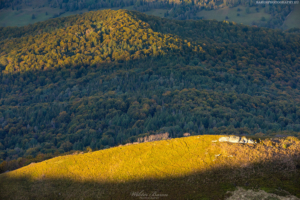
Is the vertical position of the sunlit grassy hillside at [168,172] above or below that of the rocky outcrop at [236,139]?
below

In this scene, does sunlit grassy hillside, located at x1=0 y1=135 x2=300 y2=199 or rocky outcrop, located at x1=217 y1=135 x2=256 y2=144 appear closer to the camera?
Result: sunlit grassy hillside, located at x1=0 y1=135 x2=300 y2=199

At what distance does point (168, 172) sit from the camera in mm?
37906

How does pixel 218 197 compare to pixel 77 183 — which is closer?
pixel 218 197

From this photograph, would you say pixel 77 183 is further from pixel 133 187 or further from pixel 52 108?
pixel 52 108

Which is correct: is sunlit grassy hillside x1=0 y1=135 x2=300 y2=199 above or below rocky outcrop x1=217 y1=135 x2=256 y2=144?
below

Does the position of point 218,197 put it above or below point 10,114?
above

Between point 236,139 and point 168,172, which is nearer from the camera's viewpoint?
point 168,172

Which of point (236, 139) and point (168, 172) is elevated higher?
point (236, 139)

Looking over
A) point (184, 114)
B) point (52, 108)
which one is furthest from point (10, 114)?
point (184, 114)

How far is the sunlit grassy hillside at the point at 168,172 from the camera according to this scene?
110ft

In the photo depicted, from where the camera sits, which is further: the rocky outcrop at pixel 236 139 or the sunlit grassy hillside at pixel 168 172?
the rocky outcrop at pixel 236 139

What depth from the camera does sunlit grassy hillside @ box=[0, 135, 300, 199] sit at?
33.7 meters

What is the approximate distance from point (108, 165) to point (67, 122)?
12682 centimetres

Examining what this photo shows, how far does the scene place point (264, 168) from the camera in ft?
114
